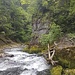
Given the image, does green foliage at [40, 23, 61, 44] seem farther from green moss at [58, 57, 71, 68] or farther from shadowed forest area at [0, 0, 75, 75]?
green moss at [58, 57, 71, 68]

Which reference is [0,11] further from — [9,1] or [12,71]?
[12,71]

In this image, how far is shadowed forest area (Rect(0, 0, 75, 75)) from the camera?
1492 centimetres

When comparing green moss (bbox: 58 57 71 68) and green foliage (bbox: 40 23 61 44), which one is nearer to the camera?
green moss (bbox: 58 57 71 68)

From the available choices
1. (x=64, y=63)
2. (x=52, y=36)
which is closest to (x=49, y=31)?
(x=52, y=36)

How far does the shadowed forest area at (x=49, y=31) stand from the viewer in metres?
14.9

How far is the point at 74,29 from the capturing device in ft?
81.3

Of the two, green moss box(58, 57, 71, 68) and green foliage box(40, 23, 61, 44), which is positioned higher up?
green moss box(58, 57, 71, 68)

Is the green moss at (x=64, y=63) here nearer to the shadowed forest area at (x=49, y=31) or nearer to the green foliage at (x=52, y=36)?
the shadowed forest area at (x=49, y=31)

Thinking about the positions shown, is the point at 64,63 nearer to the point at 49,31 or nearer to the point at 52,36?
the point at 52,36

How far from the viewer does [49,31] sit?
1115 inches

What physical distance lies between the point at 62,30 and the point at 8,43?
13581mm

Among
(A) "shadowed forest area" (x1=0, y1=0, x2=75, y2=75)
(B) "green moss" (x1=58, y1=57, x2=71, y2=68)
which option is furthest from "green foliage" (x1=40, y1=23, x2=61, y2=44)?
(B) "green moss" (x1=58, y1=57, x2=71, y2=68)

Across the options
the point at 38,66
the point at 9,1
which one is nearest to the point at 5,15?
the point at 9,1

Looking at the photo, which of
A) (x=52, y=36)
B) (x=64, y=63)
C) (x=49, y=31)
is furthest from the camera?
(x=49, y=31)
